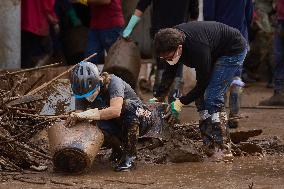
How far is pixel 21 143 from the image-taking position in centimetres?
791

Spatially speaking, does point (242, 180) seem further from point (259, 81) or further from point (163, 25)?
point (259, 81)

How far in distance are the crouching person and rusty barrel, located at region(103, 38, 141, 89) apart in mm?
2470

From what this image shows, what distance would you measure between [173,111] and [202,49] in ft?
2.37

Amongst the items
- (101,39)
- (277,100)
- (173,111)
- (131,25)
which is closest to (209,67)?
(173,111)

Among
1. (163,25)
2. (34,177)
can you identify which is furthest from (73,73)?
(163,25)

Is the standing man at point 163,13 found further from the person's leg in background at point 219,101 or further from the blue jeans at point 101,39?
the person's leg in background at point 219,101

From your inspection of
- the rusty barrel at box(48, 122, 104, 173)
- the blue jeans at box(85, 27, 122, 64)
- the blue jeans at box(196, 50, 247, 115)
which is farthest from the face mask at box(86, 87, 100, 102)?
the blue jeans at box(85, 27, 122, 64)

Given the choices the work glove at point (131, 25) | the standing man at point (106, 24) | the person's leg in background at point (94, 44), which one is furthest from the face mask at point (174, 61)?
the person's leg in background at point (94, 44)

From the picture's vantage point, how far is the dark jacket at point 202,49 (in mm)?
7895

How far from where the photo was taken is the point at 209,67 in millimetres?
8039

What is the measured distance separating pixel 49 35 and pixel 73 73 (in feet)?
15.0

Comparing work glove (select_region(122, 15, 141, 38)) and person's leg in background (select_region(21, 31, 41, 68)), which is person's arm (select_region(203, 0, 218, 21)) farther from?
person's leg in background (select_region(21, 31, 41, 68))

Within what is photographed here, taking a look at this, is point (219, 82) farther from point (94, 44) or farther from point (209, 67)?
point (94, 44)

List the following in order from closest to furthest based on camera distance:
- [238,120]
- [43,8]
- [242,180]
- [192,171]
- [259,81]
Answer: [242,180], [192,171], [238,120], [43,8], [259,81]
